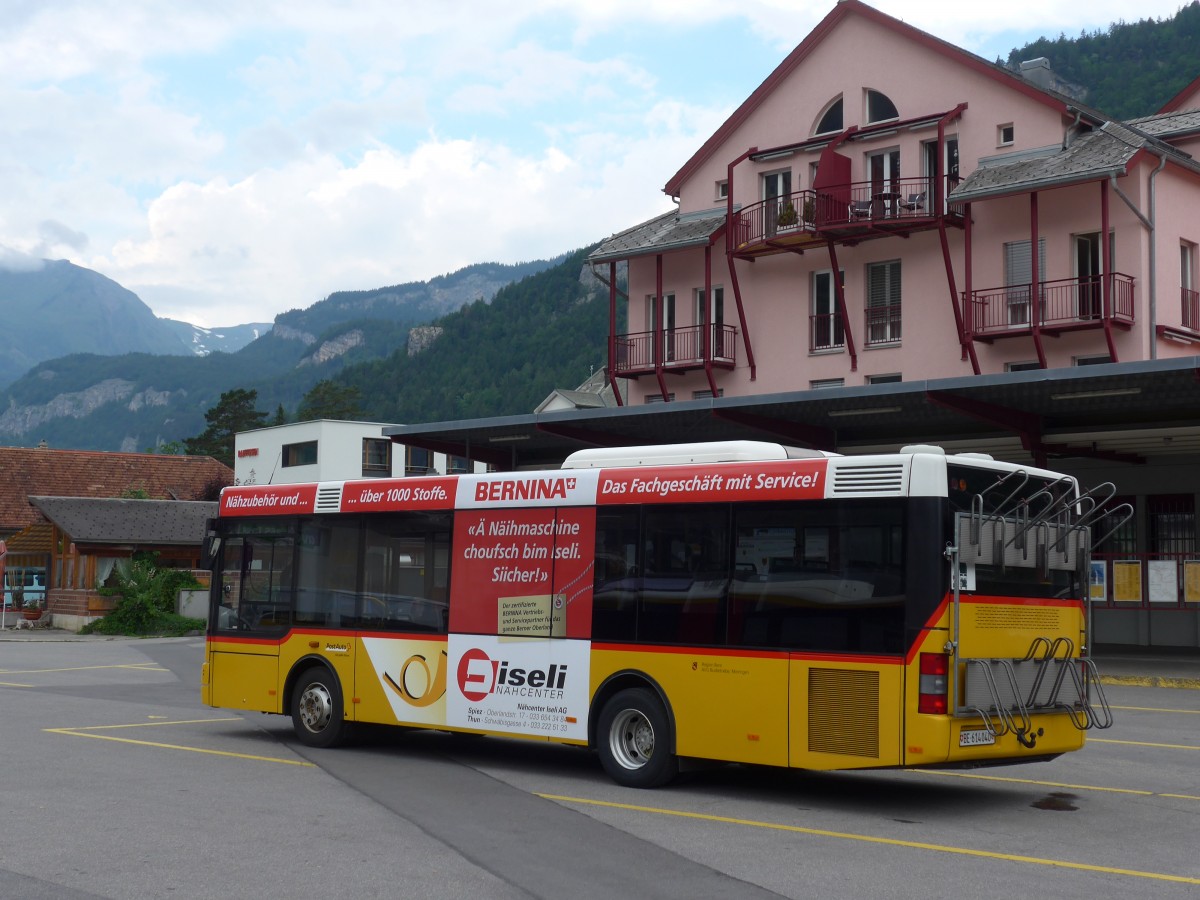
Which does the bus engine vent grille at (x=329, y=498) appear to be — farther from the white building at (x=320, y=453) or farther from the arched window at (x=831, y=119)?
the white building at (x=320, y=453)

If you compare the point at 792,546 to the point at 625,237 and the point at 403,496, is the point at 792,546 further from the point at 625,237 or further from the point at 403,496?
the point at 625,237

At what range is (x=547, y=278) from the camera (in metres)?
149

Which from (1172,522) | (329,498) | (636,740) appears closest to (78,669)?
(329,498)

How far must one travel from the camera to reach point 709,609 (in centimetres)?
1185

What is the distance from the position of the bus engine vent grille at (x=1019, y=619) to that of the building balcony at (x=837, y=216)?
23.3 metres

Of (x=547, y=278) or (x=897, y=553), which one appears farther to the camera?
(x=547, y=278)

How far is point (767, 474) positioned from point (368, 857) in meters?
4.55

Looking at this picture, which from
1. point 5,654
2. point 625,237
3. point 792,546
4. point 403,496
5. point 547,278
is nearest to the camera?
point 792,546

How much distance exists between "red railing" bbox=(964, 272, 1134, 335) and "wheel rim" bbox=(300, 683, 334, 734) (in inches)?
838

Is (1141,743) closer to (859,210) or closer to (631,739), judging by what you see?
(631,739)

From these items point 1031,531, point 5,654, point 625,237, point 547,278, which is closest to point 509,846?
point 1031,531

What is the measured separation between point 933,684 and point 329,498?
23.6 feet

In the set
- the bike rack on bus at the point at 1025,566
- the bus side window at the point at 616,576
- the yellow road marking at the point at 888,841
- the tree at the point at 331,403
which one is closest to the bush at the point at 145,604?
the bus side window at the point at 616,576

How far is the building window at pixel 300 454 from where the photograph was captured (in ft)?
239
